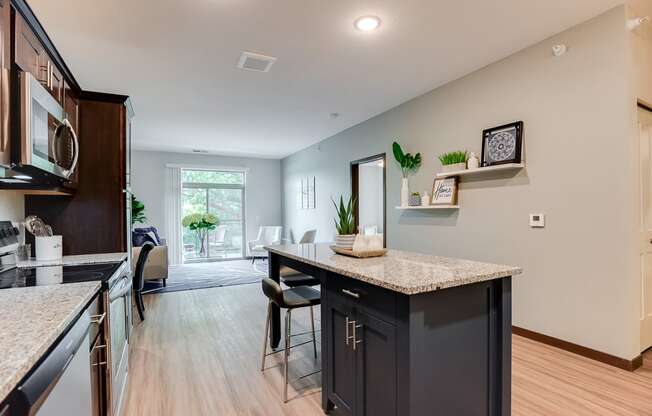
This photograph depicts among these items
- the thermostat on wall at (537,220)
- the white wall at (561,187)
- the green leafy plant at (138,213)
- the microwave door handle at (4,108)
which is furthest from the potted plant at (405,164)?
the green leafy plant at (138,213)

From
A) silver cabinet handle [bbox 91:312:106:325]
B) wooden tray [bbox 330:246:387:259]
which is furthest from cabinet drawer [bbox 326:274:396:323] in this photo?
silver cabinet handle [bbox 91:312:106:325]

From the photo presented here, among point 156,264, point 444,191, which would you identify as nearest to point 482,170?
point 444,191

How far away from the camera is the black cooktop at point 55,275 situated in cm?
163

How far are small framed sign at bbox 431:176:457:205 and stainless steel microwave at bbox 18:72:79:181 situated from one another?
10.5 feet

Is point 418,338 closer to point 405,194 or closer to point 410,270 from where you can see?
point 410,270

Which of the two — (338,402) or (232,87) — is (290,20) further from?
(338,402)

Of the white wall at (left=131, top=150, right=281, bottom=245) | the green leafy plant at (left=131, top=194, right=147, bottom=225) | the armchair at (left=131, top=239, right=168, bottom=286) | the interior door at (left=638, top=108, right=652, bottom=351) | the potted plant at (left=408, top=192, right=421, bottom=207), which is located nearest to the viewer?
the interior door at (left=638, top=108, right=652, bottom=351)

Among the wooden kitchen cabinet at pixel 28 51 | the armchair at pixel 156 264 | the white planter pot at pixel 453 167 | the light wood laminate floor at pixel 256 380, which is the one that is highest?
the wooden kitchen cabinet at pixel 28 51

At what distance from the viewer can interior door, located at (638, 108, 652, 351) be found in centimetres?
257

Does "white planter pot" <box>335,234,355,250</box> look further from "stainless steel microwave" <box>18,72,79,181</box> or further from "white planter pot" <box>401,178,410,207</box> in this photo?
"white planter pot" <box>401,178,410,207</box>

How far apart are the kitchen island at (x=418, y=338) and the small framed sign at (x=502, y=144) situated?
64.2 inches

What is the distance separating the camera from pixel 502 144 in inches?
122

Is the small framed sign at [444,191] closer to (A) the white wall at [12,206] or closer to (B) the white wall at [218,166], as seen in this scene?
(A) the white wall at [12,206]

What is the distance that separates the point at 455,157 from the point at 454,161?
0.14 feet
